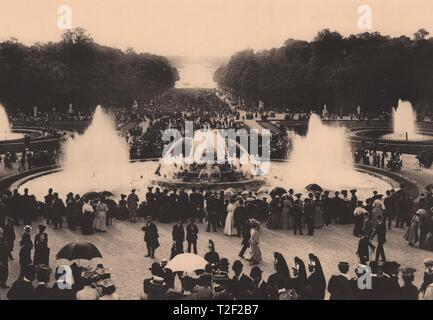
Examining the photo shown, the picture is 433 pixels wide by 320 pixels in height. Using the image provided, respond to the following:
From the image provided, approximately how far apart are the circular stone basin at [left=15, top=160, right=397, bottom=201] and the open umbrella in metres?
15.0

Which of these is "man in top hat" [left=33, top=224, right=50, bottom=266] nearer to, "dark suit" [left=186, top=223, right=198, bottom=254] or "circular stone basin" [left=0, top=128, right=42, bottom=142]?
"dark suit" [left=186, top=223, right=198, bottom=254]

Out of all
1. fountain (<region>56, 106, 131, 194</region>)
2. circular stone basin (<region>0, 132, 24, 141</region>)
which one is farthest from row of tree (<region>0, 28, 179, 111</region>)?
fountain (<region>56, 106, 131, 194</region>)

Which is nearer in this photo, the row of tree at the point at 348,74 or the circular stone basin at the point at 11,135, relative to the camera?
the circular stone basin at the point at 11,135

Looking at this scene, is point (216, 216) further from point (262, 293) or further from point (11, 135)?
point (11, 135)

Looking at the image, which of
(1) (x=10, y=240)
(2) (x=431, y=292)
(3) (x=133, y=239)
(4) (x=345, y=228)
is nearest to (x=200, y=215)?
(3) (x=133, y=239)

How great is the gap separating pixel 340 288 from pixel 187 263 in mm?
3467

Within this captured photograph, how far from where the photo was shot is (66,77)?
309ft

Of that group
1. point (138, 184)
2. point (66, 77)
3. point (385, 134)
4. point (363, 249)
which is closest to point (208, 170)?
point (138, 184)

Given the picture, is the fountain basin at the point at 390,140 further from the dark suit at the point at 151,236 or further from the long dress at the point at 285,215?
the dark suit at the point at 151,236

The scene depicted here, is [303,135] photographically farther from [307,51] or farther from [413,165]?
[307,51]

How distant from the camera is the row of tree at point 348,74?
8625 centimetres

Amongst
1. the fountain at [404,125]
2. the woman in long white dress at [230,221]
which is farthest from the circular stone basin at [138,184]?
the fountain at [404,125]

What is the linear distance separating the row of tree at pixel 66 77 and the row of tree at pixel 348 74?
76.5 feet

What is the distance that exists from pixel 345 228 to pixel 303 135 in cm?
3951
